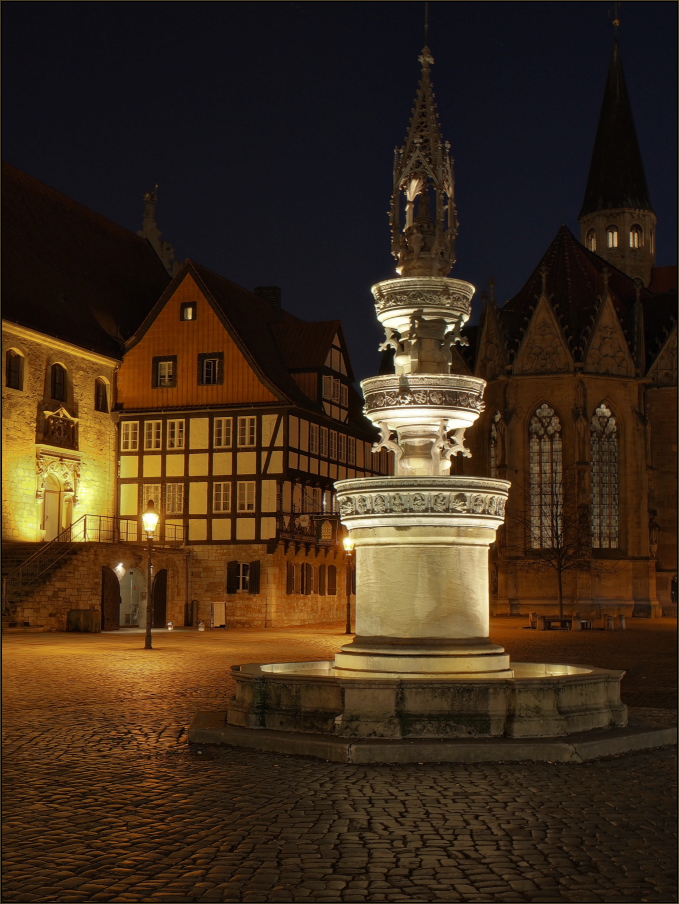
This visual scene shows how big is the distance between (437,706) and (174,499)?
34.6 m

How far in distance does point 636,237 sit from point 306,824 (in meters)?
74.9

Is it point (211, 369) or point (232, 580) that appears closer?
point (232, 580)

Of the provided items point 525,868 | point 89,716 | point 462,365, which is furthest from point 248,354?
point 525,868

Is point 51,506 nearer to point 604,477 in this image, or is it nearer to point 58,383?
point 58,383

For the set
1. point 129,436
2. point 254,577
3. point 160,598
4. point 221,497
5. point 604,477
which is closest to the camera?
point 160,598

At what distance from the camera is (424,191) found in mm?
13586

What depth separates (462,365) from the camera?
57.3 meters

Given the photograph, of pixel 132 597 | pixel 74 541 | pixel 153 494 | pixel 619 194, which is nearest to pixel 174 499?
pixel 153 494

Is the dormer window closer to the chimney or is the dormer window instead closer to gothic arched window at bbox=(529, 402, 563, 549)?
gothic arched window at bbox=(529, 402, 563, 549)

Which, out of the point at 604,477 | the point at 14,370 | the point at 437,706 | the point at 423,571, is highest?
the point at 14,370

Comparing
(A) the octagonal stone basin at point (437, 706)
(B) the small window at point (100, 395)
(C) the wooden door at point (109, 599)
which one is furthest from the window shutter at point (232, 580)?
(A) the octagonal stone basin at point (437, 706)

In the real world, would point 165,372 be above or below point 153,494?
above

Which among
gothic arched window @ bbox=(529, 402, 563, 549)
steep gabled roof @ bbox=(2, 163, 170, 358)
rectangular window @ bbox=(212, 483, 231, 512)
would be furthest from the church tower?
rectangular window @ bbox=(212, 483, 231, 512)

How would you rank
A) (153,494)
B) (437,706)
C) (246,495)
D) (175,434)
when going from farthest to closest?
(175,434), (153,494), (246,495), (437,706)
